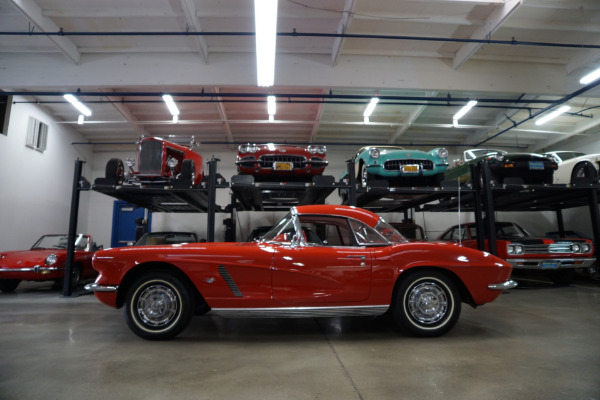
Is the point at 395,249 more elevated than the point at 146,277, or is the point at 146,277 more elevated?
the point at 395,249

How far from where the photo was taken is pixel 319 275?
3.12 metres

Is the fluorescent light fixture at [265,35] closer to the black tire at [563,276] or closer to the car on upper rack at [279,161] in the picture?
the car on upper rack at [279,161]

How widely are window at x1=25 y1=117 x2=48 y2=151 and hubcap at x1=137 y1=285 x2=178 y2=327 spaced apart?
395 inches

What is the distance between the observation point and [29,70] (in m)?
8.05

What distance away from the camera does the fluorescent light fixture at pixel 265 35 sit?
4981 mm

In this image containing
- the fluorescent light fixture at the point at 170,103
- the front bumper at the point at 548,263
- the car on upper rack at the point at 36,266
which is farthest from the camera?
the fluorescent light fixture at the point at 170,103

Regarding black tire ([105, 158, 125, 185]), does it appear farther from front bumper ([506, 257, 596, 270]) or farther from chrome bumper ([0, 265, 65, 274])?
front bumper ([506, 257, 596, 270])

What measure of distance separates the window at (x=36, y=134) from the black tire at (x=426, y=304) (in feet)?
38.8

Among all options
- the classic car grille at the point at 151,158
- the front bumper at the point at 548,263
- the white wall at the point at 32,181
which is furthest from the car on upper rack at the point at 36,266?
the front bumper at the point at 548,263

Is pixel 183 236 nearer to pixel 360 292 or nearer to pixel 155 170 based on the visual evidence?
pixel 155 170

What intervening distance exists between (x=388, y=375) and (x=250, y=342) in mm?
1364

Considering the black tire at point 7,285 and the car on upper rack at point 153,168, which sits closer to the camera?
the car on upper rack at point 153,168

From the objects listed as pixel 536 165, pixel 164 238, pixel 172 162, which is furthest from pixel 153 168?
pixel 536 165

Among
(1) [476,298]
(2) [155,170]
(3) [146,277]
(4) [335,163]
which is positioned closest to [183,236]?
(2) [155,170]
